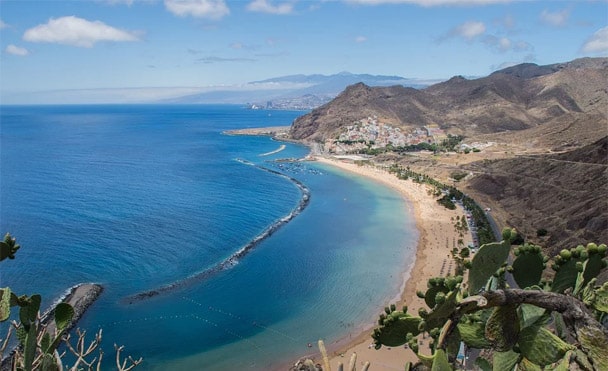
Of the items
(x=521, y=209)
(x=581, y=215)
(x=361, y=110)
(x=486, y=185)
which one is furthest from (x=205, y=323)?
(x=361, y=110)

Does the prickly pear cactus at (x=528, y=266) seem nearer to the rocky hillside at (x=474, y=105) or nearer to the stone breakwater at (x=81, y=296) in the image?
the stone breakwater at (x=81, y=296)

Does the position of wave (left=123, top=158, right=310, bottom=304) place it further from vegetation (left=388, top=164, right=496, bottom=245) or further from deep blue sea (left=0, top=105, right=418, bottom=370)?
vegetation (left=388, top=164, right=496, bottom=245)

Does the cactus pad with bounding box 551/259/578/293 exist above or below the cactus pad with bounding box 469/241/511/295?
below

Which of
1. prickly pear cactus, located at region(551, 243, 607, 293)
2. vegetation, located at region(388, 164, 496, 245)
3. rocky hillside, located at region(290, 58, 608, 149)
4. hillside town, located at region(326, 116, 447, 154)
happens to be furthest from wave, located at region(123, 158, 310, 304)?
rocky hillside, located at region(290, 58, 608, 149)

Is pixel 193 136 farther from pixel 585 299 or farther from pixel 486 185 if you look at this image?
pixel 585 299

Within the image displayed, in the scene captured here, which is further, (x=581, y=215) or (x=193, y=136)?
(x=193, y=136)

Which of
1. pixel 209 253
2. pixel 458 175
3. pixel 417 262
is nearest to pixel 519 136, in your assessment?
pixel 458 175

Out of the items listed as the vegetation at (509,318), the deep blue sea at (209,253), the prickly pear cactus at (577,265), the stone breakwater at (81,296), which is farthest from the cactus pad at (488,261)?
the stone breakwater at (81,296)
